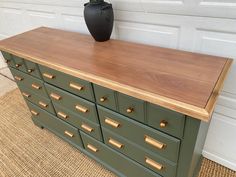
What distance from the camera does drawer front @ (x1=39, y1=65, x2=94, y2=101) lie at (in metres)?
1.05

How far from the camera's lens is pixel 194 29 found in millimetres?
1071

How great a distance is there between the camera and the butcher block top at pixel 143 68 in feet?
2.42

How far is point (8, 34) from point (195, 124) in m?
2.84

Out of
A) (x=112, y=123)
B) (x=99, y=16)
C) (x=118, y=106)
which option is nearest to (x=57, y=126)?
(x=112, y=123)

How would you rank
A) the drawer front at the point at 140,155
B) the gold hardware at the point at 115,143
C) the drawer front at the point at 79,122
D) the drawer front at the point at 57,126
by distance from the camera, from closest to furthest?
the drawer front at the point at 140,155 < the gold hardware at the point at 115,143 < the drawer front at the point at 79,122 < the drawer front at the point at 57,126

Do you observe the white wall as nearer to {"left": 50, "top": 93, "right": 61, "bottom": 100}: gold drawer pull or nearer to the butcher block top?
the butcher block top

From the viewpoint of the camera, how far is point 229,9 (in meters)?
0.92

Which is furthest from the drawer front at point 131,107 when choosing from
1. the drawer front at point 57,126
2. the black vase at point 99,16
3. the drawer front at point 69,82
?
the drawer front at point 57,126

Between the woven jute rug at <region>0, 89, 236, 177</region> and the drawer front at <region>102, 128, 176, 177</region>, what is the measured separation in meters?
0.40

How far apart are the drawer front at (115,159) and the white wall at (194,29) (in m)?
0.59

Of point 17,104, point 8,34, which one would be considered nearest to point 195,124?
point 17,104

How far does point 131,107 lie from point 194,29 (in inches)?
23.0

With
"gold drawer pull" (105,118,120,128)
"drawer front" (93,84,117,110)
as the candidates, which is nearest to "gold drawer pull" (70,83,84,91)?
"drawer front" (93,84,117,110)

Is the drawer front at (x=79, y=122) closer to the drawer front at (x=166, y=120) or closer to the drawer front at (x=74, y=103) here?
the drawer front at (x=74, y=103)
